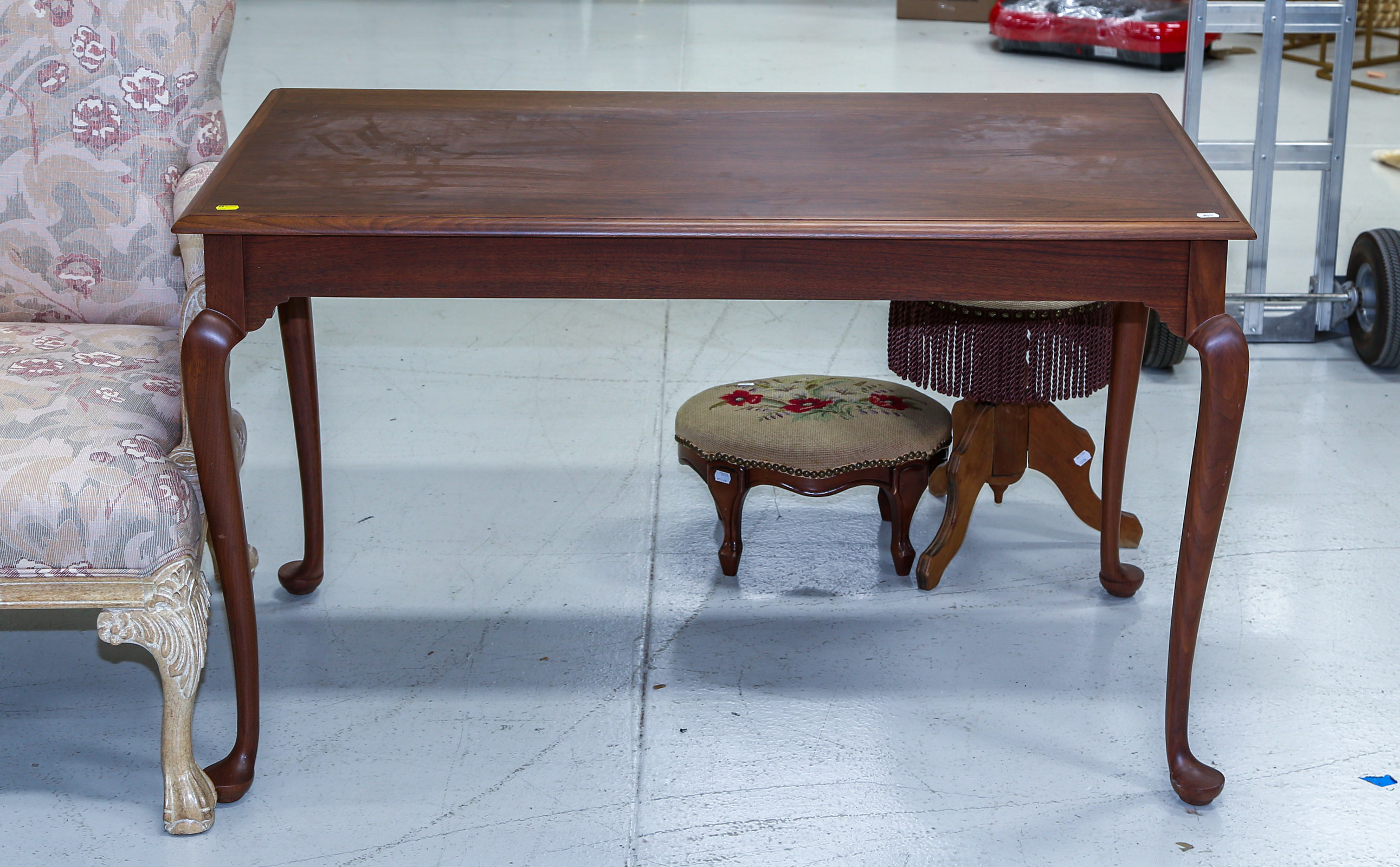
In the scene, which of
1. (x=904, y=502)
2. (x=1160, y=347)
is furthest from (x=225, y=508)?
(x=1160, y=347)

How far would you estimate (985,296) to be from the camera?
1693 millimetres

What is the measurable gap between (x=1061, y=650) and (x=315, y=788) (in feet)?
3.88

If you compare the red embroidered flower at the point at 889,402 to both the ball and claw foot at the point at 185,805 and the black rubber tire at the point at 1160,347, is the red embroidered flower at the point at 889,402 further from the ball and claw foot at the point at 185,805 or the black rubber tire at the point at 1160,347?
the ball and claw foot at the point at 185,805

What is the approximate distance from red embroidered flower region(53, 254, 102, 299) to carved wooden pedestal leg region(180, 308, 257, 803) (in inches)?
20.3

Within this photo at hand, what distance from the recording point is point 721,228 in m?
1.65

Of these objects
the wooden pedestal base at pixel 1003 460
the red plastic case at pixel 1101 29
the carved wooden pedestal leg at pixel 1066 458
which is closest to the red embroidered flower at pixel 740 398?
the wooden pedestal base at pixel 1003 460

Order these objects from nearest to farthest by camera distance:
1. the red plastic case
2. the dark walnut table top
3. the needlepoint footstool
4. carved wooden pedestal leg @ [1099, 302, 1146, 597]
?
the dark walnut table top, carved wooden pedestal leg @ [1099, 302, 1146, 597], the needlepoint footstool, the red plastic case

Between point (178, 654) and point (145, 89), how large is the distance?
91 centimetres

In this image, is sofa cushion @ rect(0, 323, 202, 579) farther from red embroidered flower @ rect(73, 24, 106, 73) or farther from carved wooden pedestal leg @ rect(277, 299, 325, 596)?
red embroidered flower @ rect(73, 24, 106, 73)

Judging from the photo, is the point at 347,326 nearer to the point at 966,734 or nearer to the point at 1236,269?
the point at 966,734

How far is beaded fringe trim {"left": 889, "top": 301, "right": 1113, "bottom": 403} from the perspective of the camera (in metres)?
2.32

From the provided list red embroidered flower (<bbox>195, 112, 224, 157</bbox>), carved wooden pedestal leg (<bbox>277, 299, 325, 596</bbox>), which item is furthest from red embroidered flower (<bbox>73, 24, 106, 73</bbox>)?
carved wooden pedestal leg (<bbox>277, 299, 325, 596</bbox>)

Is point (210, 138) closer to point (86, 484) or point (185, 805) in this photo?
point (86, 484)

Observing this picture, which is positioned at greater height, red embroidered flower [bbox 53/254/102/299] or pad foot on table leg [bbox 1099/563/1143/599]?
red embroidered flower [bbox 53/254/102/299]
